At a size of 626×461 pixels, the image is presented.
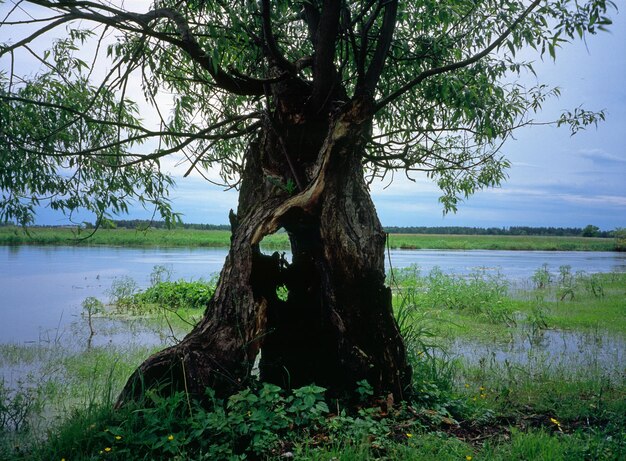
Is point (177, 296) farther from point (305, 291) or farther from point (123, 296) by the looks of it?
point (305, 291)

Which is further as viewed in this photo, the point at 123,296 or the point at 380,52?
the point at 123,296

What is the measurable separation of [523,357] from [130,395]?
580 centimetres

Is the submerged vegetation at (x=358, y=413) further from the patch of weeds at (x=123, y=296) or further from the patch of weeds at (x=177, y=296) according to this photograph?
the patch of weeds at (x=123, y=296)

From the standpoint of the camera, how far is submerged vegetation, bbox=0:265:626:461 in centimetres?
387

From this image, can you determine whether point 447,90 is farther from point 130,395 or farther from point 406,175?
point 130,395

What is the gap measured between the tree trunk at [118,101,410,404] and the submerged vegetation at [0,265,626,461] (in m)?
0.24

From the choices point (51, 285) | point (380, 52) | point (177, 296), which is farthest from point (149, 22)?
point (51, 285)

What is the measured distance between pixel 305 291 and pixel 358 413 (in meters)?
1.33

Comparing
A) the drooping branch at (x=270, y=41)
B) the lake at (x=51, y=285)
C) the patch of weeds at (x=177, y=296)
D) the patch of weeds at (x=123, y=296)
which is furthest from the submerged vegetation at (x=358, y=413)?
the patch of weeds at (x=123, y=296)

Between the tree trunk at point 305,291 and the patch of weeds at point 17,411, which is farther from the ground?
the tree trunk at point 305,291

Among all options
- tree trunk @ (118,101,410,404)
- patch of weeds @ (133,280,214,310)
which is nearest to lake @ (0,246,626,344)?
patch of weeds @ (133,280,214,310)

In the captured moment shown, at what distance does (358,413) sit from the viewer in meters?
4.59

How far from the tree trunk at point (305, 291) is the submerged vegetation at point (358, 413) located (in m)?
0.24

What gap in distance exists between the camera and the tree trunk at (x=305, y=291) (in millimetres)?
4523
